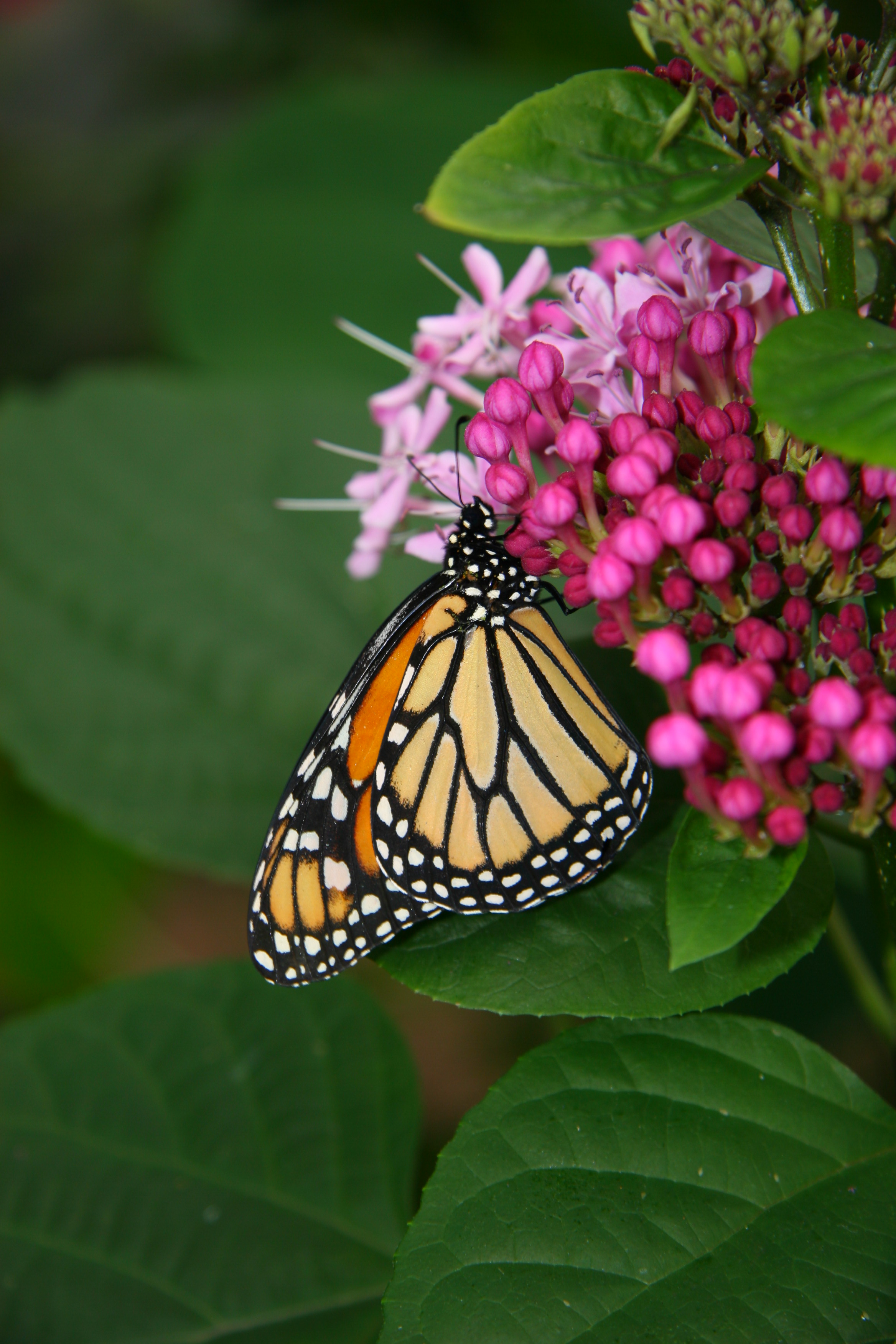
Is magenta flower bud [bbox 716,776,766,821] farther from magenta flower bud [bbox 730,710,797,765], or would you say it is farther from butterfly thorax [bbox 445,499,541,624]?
butterfly thorax [bbox 445,499,541,624]

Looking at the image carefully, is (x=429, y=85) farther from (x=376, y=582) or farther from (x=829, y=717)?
(x=829, y=717)

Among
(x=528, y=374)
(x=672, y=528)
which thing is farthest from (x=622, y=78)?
(x=672, y=528)

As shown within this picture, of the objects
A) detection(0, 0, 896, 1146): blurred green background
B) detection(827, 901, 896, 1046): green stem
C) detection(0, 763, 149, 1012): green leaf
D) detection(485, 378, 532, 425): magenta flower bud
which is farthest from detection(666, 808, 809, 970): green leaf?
detection(0, 763, 149, 1012): green leaf

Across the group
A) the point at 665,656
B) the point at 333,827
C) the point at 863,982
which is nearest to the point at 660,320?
the point at 665,656

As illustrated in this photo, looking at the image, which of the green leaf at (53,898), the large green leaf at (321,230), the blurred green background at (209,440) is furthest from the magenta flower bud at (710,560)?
the green leaf at (53,898)

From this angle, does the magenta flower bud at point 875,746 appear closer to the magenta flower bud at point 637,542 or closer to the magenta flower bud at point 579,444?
the magenta flower bud at point 637,542

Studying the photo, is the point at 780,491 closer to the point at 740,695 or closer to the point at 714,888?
the point at 740,695

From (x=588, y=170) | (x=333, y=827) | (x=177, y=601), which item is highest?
(x=588, y=170)

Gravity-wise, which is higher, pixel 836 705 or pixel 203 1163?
pixel 836 705
